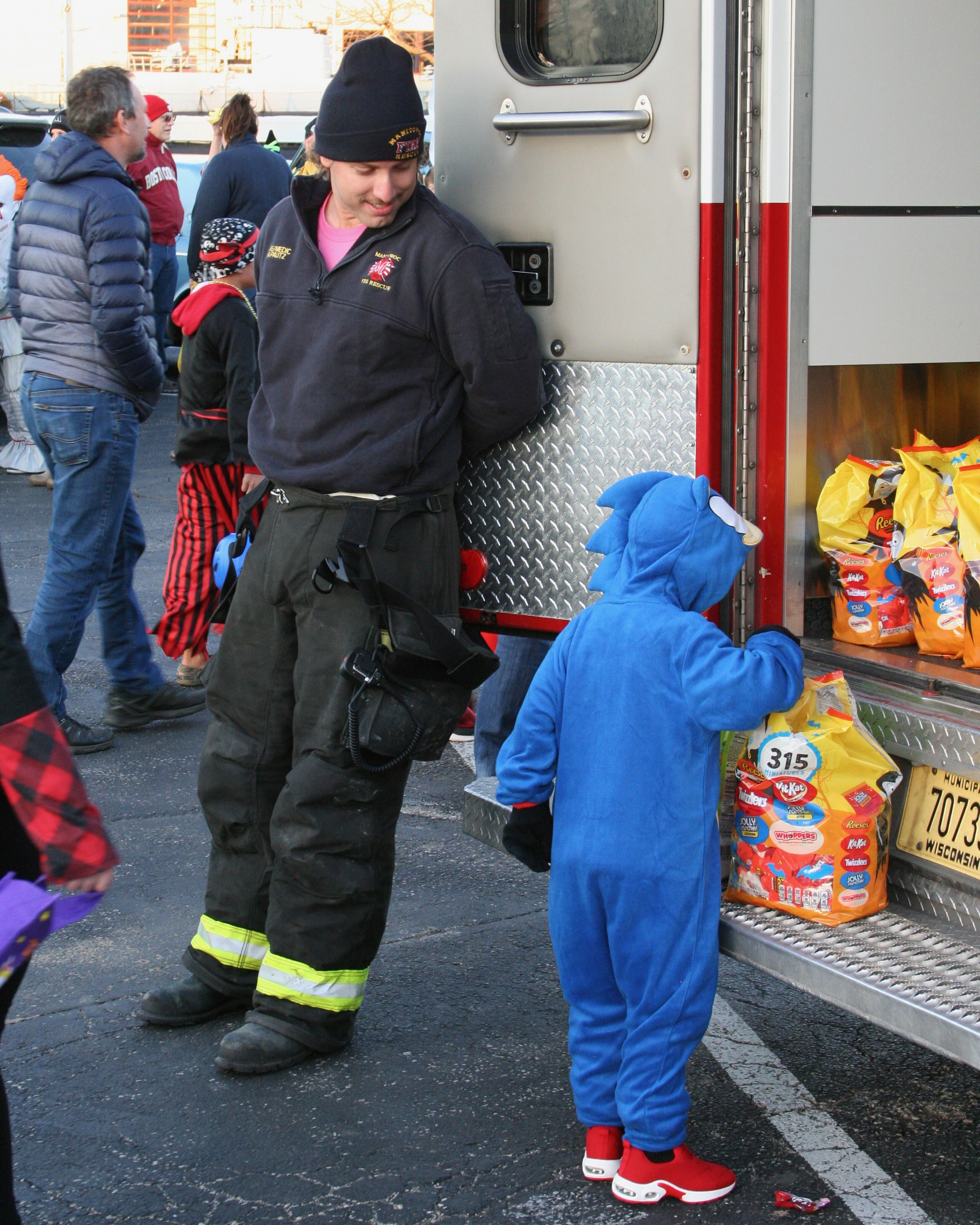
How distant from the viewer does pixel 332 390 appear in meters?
3.33

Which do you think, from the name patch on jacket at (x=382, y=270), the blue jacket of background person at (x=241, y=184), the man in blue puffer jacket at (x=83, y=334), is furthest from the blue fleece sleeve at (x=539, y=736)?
the blue jacket of background person at (x=241, y=184)

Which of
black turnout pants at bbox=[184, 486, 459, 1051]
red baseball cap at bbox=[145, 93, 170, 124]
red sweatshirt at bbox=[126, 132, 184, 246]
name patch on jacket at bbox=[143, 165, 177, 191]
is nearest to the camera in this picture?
black turnout pants at bbox=[184, 486, 459, 1051]

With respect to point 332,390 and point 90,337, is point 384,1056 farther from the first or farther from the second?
point 90,337

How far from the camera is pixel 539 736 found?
2.98 metres

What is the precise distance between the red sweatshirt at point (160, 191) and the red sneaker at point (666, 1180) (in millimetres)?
9695

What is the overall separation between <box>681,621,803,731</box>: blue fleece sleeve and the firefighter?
762 mm

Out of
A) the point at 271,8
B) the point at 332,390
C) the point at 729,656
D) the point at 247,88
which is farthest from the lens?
the point at 271,8

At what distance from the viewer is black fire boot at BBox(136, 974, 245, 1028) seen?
365cm

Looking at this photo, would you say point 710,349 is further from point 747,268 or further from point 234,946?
point 234,946

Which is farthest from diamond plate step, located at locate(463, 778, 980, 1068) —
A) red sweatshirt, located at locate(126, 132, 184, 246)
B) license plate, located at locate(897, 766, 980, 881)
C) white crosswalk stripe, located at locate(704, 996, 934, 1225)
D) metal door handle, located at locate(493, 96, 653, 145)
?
red sweatshirt, located at locate(126, 132, 184, 246)

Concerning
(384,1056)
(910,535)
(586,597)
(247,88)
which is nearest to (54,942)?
(384,1056)

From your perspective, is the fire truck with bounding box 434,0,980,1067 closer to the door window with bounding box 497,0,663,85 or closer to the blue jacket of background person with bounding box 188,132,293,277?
the door window with bounding box 497,0,663,85

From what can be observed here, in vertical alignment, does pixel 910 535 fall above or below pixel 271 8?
below

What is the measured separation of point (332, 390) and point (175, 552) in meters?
2.81
